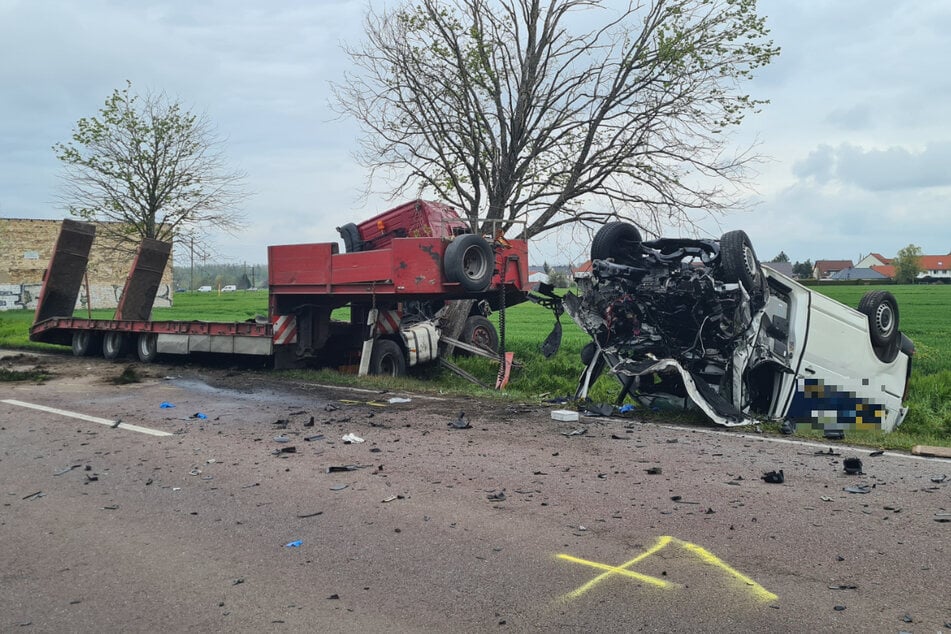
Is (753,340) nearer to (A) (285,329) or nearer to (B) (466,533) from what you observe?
(B) (466,533)

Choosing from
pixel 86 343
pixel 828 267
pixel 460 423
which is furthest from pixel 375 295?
pixel 828 267

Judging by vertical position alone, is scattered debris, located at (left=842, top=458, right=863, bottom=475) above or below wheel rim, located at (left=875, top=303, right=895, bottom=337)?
below

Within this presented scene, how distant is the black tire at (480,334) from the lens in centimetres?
1356

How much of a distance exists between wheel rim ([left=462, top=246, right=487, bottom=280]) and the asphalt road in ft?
12.5

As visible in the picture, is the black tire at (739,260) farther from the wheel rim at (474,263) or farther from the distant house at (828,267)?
the distant house at (828,267)

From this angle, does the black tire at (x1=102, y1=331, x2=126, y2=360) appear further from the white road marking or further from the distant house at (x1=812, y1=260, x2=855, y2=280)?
the distant house at (x1=812, y1=260, x2=855, y2=280)


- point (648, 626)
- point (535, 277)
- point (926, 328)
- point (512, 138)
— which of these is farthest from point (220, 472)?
point (926, 328)

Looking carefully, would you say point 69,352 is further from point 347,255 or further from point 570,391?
point 570,391

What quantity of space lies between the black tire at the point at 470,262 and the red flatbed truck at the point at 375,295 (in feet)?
0.05

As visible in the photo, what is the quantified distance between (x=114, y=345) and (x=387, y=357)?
743cm

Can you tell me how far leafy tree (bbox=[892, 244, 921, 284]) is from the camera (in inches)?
3780

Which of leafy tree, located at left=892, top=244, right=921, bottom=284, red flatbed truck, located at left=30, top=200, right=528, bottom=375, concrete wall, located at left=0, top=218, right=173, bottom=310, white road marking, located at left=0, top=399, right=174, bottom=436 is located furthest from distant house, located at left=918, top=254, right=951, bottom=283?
white road marking, located at left=0, top=399, right=174, bottom=436

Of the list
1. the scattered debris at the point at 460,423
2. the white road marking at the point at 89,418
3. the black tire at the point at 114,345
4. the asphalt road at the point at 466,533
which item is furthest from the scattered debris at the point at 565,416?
the black tire at the point at 114,345

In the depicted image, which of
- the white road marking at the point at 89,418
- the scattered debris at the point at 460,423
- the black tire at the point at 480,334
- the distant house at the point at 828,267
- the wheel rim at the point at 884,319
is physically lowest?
the white road marking at the point at 89,418
